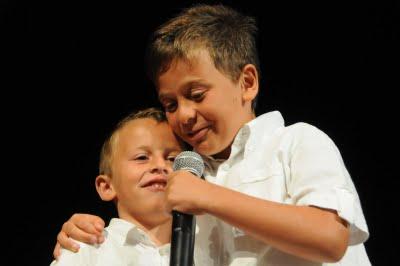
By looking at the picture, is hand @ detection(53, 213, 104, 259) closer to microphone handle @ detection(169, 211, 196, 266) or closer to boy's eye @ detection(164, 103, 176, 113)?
boy's eye @ detection(164, 103, 176, 113)

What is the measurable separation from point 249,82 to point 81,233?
0.55m

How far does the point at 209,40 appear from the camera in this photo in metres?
1.42

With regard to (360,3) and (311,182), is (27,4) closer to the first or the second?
(360,3)

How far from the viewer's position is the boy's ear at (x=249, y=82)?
1429mm

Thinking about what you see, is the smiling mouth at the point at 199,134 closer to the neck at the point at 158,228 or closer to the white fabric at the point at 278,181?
the white fabric at the point at 278,181

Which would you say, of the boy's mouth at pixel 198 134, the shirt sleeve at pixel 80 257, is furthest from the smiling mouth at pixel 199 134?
the shirt sleeve at pixel 80 257

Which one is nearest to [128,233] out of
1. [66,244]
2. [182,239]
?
[66,244]

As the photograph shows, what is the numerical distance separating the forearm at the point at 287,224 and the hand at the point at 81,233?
0.49m

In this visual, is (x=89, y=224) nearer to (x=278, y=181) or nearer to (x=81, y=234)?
(x=81, y=234)

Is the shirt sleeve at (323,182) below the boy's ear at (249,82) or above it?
below

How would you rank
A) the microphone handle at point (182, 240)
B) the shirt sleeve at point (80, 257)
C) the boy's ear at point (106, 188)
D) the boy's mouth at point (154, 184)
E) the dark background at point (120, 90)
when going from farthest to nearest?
the dark background at point (120, 90) → the boy's ear at point (106, 188) → the boy's mouth at point (154, 184) → the shirt sleeve at point (80, 257) → the microphone handle at point (182, 240)

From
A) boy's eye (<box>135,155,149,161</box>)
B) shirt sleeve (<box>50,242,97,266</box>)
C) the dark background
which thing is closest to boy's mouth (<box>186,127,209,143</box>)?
boy's eye (<box>135,155,149,161</box>)

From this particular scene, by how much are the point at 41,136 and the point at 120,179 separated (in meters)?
0.75

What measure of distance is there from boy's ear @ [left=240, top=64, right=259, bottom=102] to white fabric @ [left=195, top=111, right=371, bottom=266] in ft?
0.29
